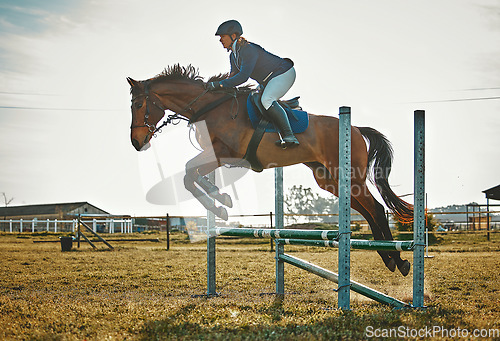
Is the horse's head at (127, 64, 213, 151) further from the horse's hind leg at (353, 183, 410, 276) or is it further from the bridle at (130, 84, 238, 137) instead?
the horse's hind leg at (353, 183, 410, 276)

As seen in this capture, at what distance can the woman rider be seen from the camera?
4.43 m

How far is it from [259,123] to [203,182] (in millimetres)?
835

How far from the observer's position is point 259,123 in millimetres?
4516

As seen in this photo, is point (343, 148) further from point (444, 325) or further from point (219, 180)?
point (219, 180)

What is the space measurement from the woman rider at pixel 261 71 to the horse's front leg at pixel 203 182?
73cm

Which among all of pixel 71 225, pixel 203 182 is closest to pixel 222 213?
pixel 203 182

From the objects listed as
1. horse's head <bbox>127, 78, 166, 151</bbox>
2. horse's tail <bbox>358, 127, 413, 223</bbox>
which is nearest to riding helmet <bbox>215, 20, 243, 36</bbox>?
horse's head <bbox>127, 78, 166, 151</bbox>

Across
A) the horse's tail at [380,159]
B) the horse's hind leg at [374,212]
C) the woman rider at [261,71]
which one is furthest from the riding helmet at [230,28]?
the horse's hind leg at [374,212]

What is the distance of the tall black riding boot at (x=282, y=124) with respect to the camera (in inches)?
174

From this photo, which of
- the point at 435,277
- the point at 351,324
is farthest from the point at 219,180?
the point at 435,277

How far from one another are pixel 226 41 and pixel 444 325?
3207 mm

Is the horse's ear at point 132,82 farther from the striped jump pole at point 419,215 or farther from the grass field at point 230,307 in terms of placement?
the striped jump pole at point 419,215

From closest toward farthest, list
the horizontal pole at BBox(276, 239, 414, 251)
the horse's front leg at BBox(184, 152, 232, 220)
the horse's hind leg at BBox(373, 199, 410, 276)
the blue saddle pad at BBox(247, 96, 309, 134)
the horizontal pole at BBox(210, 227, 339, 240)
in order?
the horizontal pole at BBox(276, 239, 414, 251)
the horizontal pole at BBox(210, 227, 339, 240)
the horse's front leg at BBox(184, 152, 232, 220)
the blue saddle pad at BBox(247, 96, 309, 134)
the horse's hind leg at BBox(373, 199, 410, 276)

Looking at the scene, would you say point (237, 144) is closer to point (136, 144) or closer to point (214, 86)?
point (214, 86)
